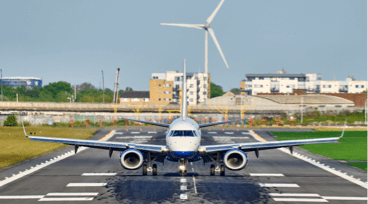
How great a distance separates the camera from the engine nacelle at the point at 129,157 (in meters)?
25.4

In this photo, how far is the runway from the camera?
2503 centimetres

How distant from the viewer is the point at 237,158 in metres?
25.8

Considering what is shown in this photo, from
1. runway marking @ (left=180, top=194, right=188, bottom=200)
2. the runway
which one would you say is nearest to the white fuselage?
runway marking @ (left=180, top=194, right=188, bottom=200)

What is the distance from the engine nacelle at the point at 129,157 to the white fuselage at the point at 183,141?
2399 mm

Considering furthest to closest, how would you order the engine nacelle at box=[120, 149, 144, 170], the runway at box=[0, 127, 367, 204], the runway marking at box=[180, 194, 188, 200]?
1. the engine nacelle at box=[120, 149, 144, 170]
2. the runway at box=[0, 127, 367, 204]
3. the runway marking at box=[180, 194, 188, 200]

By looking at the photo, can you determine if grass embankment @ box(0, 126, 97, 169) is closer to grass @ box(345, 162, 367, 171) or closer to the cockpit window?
the cockpit window

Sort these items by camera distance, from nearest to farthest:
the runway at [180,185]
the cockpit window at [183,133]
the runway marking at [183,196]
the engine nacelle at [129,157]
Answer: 1. the runway marking at [183,196]
2. the runway at [180,185]
3. the engine nacelle at [129,157]
4. the cockpit window at [183,133]

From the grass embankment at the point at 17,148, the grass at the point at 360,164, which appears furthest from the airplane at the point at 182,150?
the grass embankment at the point at 17,148

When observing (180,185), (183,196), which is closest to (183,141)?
(183,196)

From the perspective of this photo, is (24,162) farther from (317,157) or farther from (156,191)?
(317,157)

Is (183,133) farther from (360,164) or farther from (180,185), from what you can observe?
(360,164)

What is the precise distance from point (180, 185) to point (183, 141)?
5011mm

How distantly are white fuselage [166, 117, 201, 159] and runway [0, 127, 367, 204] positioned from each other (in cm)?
295

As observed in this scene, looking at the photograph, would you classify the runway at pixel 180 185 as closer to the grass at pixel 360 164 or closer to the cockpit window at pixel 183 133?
the grass at pixel 360 164
